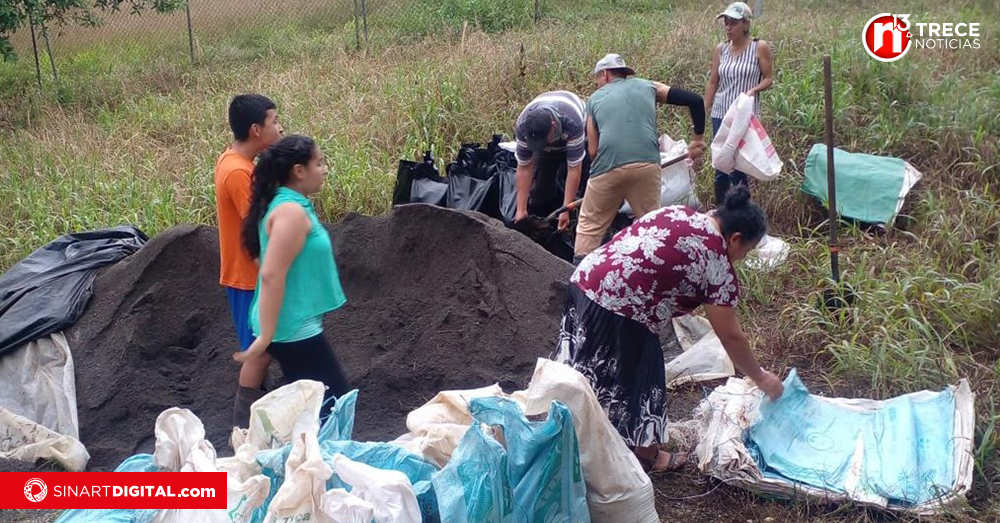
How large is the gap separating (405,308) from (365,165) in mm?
2035

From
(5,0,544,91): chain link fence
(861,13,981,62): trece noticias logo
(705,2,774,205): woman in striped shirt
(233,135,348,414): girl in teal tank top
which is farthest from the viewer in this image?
(5,0,544,91): chain link fence

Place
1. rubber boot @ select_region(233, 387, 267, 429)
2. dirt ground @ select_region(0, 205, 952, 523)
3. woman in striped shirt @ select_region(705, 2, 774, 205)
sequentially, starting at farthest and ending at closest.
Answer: woman in striped shirt @ select_region(705, 2, 774, 205) < dirt ground @ select_region(0, 205, 952, 523) < rubber boot @ select_region(233, 387, 267, 429)

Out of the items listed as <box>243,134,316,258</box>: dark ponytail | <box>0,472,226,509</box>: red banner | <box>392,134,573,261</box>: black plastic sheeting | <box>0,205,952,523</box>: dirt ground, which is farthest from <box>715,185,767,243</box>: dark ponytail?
<box>392,134,573,261</box>: black plastic sheeting

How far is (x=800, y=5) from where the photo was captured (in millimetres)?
10609

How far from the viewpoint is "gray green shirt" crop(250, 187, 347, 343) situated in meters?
3.05

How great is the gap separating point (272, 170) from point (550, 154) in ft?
8.21

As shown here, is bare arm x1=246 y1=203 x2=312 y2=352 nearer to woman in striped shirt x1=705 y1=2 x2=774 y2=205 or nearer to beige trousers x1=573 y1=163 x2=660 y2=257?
beige trousers x1=573 y1=163 x2=660 y2=257

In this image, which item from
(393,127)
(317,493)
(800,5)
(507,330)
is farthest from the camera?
(800,5)

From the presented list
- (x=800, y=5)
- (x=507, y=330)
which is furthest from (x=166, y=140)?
(x=800, y=5)

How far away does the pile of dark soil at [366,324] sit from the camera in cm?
410

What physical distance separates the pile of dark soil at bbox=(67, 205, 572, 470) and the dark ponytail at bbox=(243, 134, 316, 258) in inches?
48.1

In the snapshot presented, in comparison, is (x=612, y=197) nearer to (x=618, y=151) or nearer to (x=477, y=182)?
(x=618, y=151)

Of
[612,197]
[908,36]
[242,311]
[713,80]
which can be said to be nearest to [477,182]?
[612,197]

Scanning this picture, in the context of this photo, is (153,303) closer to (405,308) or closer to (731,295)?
(405,308)
